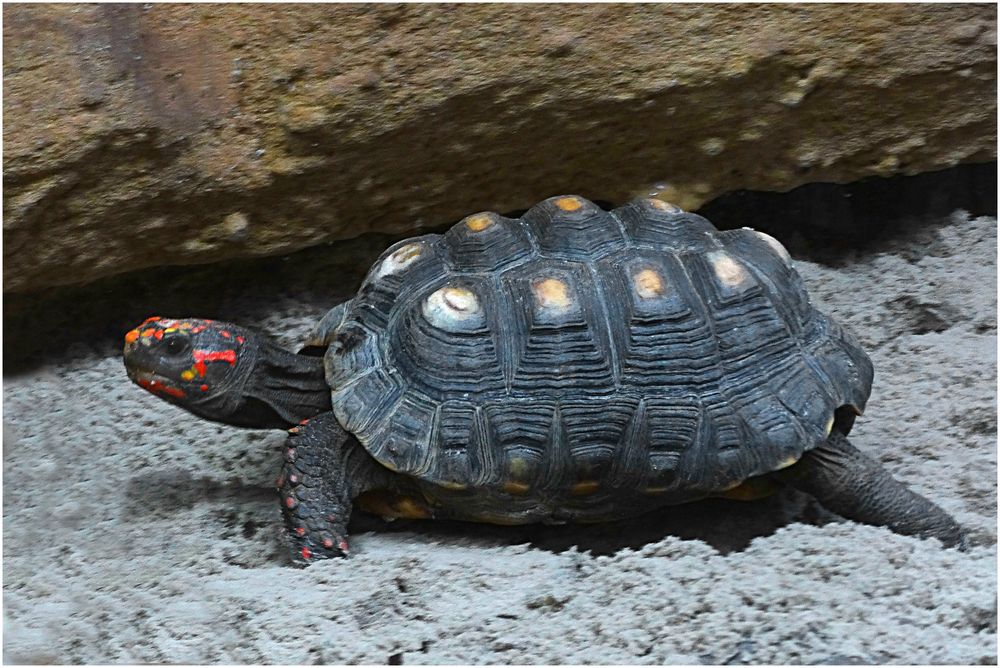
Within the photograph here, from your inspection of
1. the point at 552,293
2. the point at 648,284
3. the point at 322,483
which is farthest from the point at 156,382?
the point at 648,284

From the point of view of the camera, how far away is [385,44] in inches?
104

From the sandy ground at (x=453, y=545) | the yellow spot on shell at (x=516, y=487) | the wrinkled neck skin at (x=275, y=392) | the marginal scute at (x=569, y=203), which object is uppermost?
the marginal scute at (x=569, y=203)

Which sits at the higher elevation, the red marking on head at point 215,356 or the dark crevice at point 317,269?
the red marking on head at point 215,356

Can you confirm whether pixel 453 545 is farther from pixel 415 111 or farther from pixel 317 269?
pixel 317 269

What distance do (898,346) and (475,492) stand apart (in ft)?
4.63

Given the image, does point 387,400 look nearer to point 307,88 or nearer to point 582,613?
point 582,613

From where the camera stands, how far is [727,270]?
7.54 ft

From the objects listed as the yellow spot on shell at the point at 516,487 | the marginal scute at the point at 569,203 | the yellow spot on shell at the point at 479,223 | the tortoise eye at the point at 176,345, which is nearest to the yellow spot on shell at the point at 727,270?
the marginal scute at the point at 569,203

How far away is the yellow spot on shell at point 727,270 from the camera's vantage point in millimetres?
2289

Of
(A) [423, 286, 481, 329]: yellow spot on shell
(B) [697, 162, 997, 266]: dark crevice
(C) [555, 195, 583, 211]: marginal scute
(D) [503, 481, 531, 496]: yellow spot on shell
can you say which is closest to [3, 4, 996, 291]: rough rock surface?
(B) [697, 162, 997, 266]: dark crevice

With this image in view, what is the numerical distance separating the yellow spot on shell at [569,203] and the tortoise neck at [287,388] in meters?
0.71

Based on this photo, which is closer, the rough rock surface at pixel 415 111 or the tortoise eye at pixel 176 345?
the tortoise eye at pixel 176 345

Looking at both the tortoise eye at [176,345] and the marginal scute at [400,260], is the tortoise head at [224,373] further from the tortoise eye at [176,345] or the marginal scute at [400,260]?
the marginal scute at [400,260]

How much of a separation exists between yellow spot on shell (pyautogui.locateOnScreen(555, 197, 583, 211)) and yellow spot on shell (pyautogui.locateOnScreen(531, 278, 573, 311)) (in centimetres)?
23
